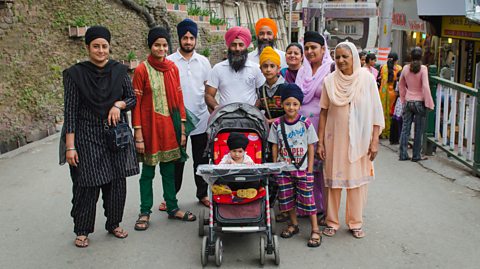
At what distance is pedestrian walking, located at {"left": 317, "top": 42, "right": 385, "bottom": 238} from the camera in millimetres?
4980

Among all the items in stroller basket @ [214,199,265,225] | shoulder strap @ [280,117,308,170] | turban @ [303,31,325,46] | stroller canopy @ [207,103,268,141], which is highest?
turban @ [303,31,325,46]

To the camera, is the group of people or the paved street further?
the group of people

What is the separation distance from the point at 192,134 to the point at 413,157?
406 centimetres

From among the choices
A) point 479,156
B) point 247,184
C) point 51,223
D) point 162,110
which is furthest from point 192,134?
point 479,156

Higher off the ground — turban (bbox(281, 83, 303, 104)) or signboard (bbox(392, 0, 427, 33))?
signboard (bbox(392, 0, 427, 33))

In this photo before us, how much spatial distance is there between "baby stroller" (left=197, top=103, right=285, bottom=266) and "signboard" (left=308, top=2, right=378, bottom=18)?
41112 millimetres

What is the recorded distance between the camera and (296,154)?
5.02 metres

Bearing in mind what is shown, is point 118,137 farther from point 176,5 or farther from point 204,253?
point 176,5

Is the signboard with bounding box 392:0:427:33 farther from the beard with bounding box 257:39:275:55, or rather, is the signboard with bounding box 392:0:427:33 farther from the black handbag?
the black handbag

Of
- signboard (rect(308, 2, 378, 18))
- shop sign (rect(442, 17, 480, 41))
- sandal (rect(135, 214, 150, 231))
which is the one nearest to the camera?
sandal (rect(135, 214, 150, 231))

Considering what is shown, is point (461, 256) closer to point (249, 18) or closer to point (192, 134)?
point (192, 134)

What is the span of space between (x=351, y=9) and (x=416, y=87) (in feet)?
128

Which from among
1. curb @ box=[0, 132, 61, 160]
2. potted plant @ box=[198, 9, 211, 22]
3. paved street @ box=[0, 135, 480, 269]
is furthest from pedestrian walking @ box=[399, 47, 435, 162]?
potted plant @ box=[198, 9, 211, 22]

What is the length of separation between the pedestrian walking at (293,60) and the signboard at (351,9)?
4038 cm
